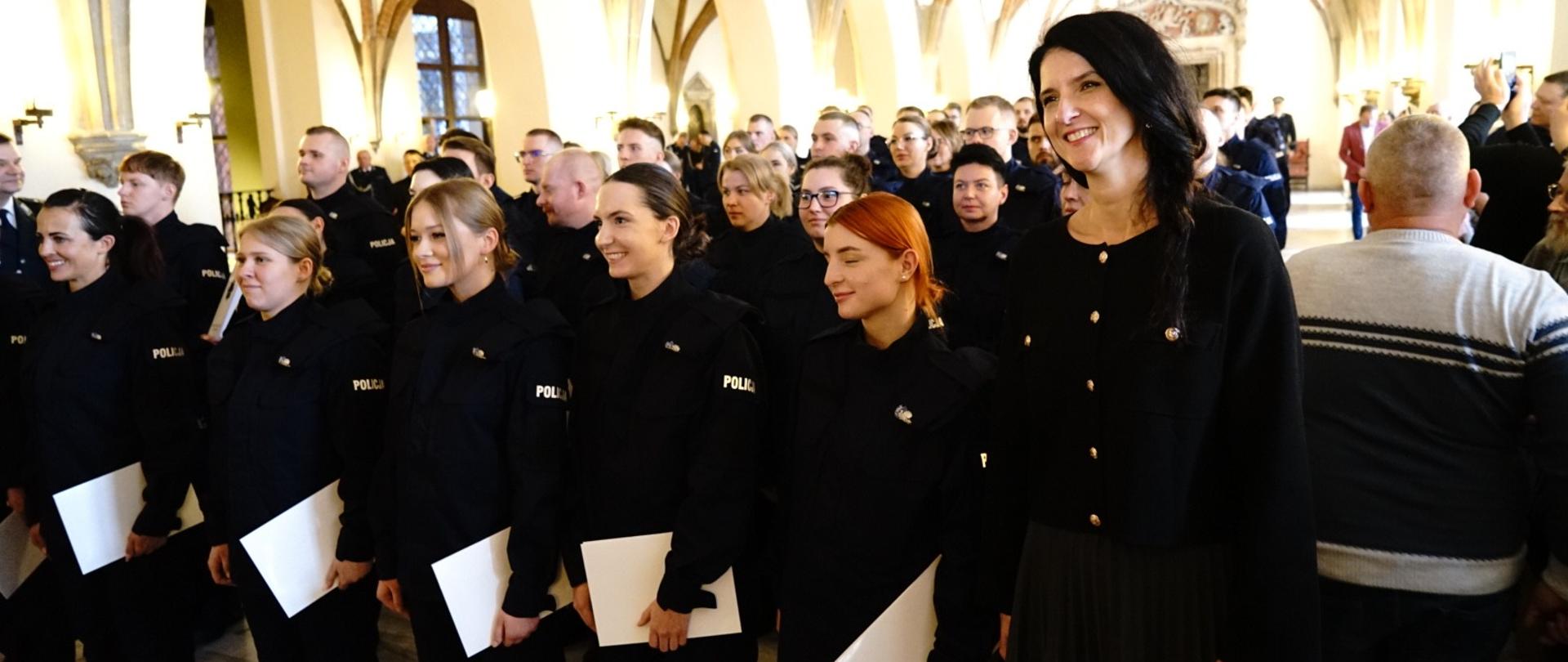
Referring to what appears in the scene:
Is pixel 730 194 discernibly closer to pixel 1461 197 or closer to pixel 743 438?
pixel 743 438

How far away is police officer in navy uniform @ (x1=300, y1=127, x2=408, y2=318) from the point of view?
17.1 feet

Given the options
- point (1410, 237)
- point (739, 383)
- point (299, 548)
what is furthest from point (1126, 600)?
point (299, 548)

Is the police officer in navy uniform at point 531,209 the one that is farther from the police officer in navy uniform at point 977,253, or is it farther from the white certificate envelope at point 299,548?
the police officer in navy uniform at point 977,253

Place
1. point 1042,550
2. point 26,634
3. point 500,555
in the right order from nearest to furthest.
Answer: point 1042,550, point 500,555, point 26,634

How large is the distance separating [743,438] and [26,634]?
318 cm

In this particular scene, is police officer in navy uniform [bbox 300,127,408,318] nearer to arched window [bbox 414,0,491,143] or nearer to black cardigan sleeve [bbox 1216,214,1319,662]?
black cardigan sleeve [bbox 1216,214,1319,662]

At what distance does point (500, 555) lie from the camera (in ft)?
9.45

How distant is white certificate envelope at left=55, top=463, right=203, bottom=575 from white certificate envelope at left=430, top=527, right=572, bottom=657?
152cm

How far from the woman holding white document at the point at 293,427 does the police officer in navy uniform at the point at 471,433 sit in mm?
271

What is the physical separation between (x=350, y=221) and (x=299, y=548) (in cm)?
250

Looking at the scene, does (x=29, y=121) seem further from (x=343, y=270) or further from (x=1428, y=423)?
(x=1428, y=423)

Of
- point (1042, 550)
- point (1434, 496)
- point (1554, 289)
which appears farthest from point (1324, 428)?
point (1042, 550)

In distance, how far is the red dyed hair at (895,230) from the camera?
2410 mm

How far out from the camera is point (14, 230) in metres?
5.14
